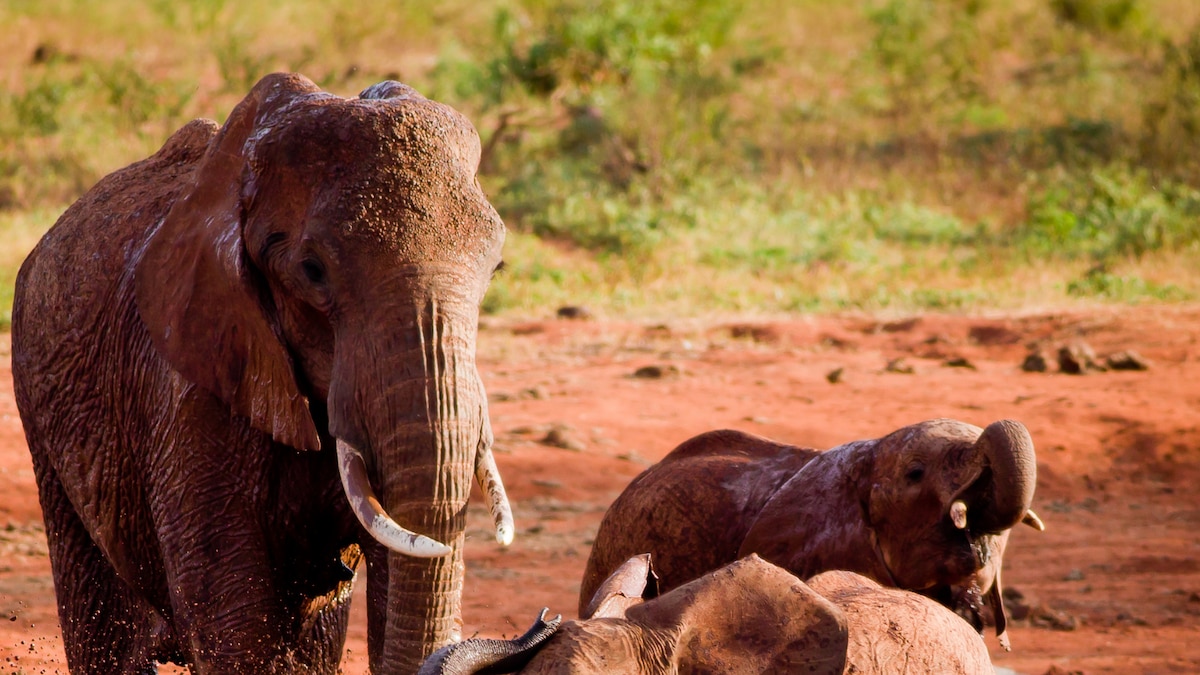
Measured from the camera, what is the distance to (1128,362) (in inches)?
396

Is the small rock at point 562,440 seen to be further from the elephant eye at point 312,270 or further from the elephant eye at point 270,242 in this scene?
the elephant eye at point 312,270

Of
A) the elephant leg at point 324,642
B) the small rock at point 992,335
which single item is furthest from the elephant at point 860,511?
the small rock at point 992,335

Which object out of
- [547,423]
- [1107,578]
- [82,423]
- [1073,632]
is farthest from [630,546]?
[547,423]

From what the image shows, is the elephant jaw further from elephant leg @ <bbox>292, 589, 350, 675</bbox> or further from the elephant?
the elephant

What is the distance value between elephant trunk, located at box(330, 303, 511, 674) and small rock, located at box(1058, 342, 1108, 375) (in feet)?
23.4

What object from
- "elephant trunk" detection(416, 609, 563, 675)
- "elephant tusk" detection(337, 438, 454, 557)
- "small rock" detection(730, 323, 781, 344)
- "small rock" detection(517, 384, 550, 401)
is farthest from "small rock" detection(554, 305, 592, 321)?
"elephant trunk" detection(416, 609, 563, 675)

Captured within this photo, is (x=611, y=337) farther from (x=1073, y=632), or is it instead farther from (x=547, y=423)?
(x=1073, y=632)

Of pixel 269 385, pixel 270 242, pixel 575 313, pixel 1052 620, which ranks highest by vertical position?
pixel 270 242

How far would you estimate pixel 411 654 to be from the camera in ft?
11.6

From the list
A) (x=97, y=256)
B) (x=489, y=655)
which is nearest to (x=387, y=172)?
(x=97, y=256)

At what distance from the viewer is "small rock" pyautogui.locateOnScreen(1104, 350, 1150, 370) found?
10023 mm

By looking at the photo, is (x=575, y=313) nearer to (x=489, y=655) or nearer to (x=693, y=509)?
(x=693, y=509)

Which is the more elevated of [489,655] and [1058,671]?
[489,655]

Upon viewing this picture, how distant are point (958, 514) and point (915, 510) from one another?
0.16 metres
